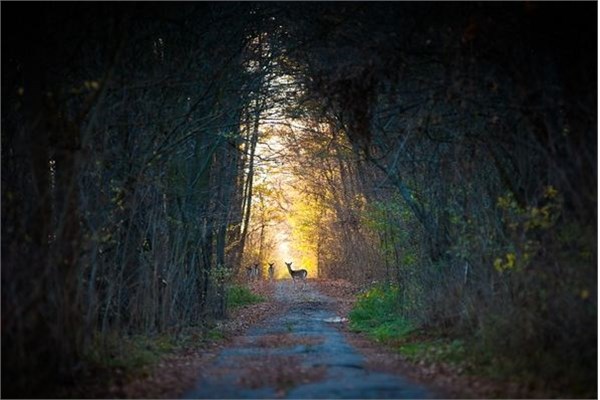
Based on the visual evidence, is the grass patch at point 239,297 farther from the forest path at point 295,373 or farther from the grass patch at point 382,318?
the forest path at point 295,373

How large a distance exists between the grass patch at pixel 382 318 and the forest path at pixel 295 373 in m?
1.04

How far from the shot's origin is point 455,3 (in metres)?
9.79

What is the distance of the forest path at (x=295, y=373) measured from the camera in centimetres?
799

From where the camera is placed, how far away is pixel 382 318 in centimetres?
1872

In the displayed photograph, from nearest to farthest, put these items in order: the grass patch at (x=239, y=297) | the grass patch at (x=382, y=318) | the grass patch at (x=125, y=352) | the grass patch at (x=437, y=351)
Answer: the grass patch at (x=125, y=352) → the grass patch at (x=437, y=351) → the grass patch at (x=382, y=318) → the grass patch at (x=239, y=297)

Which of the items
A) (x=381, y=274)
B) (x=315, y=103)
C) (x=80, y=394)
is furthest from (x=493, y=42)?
(x=381, y=274)

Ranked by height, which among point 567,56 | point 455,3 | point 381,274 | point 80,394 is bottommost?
point 80,394

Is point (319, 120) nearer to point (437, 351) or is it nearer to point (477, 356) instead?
point (437, 351)

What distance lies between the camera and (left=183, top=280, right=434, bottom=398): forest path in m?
7.99

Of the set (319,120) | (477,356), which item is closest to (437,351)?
(477,356)

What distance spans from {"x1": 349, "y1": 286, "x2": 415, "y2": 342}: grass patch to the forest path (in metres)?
1.04

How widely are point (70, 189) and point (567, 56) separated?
649 centimetres

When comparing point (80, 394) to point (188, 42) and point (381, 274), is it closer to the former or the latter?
point (188, 42)

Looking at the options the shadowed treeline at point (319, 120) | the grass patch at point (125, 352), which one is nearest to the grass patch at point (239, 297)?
the shadowed treeline at point (319, 120)
